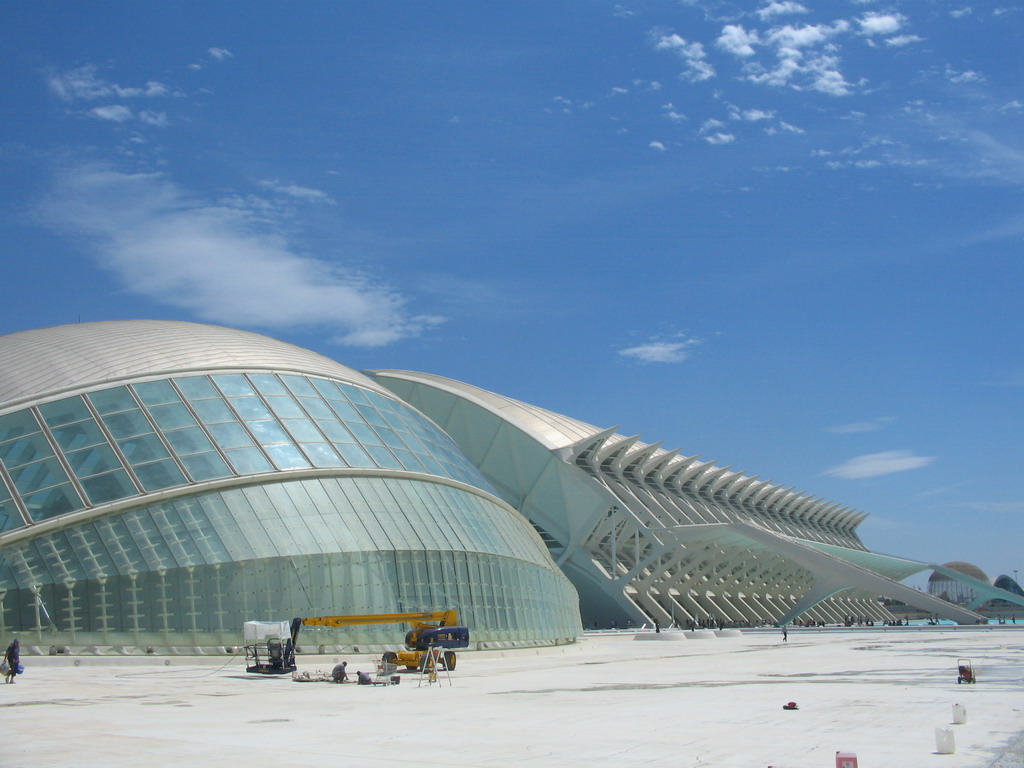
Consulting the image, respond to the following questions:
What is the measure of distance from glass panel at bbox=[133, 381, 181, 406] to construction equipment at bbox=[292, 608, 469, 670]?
33.4 feet

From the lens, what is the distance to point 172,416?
34.9 meters

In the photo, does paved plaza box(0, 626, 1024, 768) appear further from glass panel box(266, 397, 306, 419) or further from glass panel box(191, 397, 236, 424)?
glass panel box(266, 397, 306, 419)

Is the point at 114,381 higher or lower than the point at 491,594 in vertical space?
higher

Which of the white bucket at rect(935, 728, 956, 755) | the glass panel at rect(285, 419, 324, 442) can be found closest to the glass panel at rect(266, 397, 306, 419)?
the glass panel at rect(285, 419, 324, 442)

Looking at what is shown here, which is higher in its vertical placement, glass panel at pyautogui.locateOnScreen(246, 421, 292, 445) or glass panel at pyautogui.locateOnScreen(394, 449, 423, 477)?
glass panel at pyautogui.locateOnScreen(246, 421, 292, 445)

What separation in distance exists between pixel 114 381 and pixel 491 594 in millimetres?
15396

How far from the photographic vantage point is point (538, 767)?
1084 cm

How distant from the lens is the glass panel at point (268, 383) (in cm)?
3829

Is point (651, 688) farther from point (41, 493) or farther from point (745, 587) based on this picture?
point (745, 587)

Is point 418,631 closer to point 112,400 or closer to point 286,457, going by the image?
point 286,457

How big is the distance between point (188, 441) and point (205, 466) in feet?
4.72

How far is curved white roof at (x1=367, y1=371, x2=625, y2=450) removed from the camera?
7431cm

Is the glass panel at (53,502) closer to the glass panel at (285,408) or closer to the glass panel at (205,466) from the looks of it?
the glass panel at (205,466)

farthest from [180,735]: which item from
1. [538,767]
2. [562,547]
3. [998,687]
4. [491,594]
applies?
[562,547]
